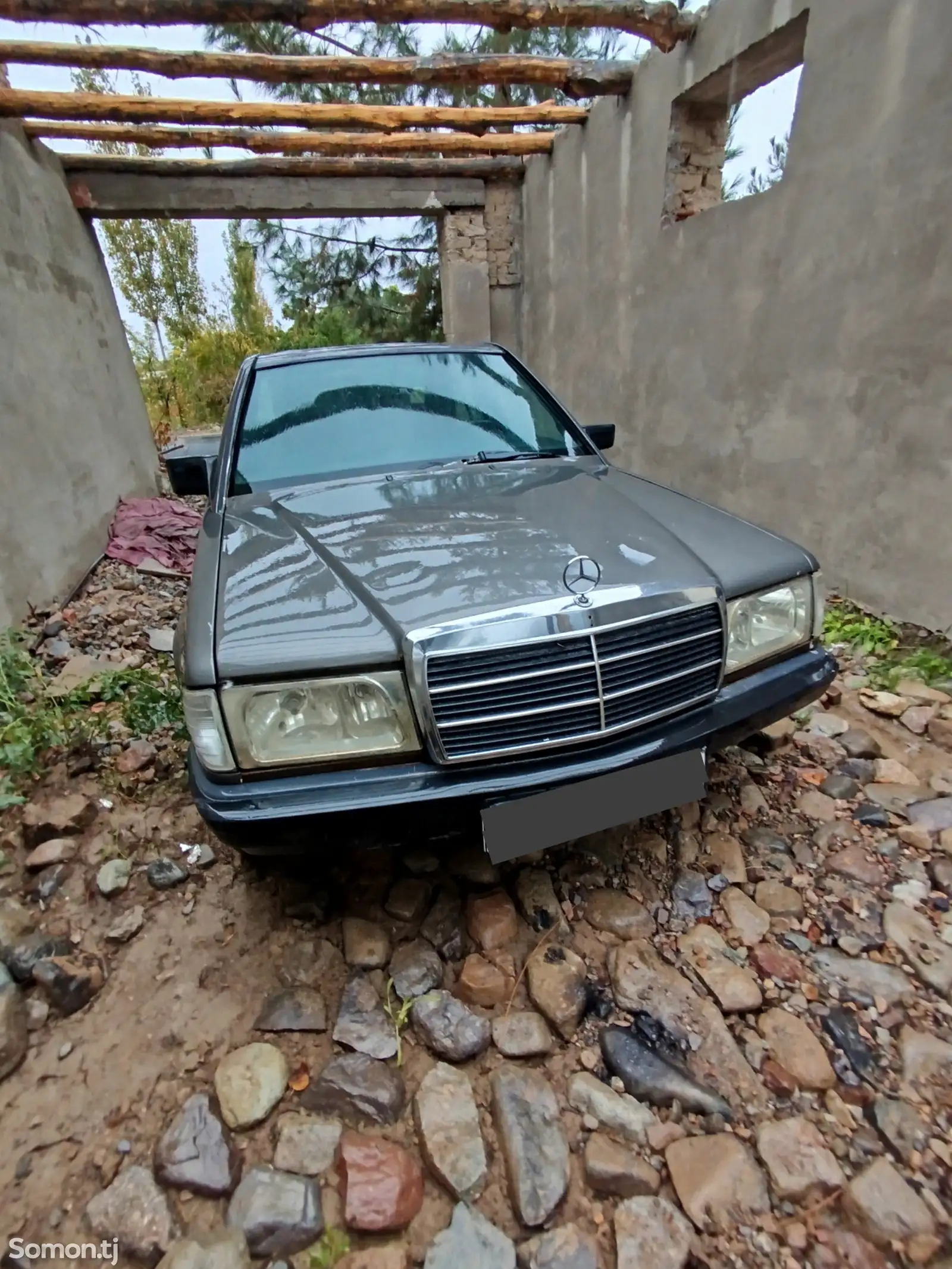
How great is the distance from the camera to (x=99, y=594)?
4426mm

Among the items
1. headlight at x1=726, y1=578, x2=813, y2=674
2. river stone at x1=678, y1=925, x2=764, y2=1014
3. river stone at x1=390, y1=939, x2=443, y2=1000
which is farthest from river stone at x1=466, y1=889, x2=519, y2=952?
headlight at x1=726, y1=578, x2=813, y2=674

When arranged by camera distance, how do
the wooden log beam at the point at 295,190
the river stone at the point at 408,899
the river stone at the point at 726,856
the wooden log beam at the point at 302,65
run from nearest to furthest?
the river stone at the point at 408,899, the river stone at the point at 726,856, the wooden log beam at the point at 302,65, the wooden log beam at the point at 295,190

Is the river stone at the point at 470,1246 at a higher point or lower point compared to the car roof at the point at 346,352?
lower

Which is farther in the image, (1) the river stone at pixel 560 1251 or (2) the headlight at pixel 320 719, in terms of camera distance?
(2) the headlight at pixel 320 719

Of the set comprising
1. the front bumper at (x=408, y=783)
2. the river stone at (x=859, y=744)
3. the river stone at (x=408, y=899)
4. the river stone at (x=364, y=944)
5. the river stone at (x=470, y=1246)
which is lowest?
the river stone at (x=859, y=744)

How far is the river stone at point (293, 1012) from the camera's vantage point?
159 cm

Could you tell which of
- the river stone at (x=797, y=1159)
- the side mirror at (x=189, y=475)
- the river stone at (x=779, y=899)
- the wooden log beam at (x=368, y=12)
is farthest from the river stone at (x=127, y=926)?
the wooden log beam at (x=368, y=12)

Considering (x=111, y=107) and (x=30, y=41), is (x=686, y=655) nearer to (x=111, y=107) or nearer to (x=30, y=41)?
(x=30, y=41)

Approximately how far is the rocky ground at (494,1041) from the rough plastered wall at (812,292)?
1.67 meters

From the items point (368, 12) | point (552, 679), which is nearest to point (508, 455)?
point (552, 679)

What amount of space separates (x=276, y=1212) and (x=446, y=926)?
0.72m

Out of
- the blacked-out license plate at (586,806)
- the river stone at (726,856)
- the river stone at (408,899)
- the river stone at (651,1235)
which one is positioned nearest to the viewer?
the river stone at (651,1235)

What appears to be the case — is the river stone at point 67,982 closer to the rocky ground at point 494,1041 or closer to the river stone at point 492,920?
the rocky ground at point 494,1041

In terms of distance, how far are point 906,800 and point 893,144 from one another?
303 cm
